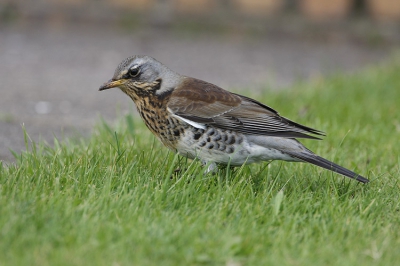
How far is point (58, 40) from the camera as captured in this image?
12312 mm

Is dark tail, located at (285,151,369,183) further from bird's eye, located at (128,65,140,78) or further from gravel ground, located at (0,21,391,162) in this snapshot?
gravel ground, located at (0,21,391,162)

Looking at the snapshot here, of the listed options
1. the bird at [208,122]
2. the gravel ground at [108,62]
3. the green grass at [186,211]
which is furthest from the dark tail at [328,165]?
the gravel ground at [108,62]

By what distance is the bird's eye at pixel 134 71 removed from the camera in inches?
206

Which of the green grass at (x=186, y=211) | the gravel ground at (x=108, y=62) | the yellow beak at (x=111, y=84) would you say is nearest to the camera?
the green grass at (x=186, y=211)

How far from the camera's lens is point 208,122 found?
505 cm

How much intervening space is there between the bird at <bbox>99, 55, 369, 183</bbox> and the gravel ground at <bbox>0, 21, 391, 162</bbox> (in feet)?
6.19

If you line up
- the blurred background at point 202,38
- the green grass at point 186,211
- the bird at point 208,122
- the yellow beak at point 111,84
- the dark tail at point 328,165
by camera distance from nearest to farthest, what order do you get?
the green grass at point 186,211
the dark tail at point 328,165
the bird at point 208,122
the yellow beak at point 111,84
the blurred background at point 202,38

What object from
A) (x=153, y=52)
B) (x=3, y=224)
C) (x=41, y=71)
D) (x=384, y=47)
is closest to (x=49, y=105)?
(x=41, y=71)

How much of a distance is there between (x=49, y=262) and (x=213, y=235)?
0.94m

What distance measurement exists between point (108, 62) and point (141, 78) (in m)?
6.02

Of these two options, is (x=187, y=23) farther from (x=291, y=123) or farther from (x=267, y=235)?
(x=267, y=235)

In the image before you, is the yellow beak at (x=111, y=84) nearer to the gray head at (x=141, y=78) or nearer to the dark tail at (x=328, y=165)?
the gray head at (x=141, y=78)

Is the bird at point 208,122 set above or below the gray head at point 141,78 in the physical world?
below

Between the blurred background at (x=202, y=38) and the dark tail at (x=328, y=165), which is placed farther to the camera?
the blurred background at (x=202, y=38)
